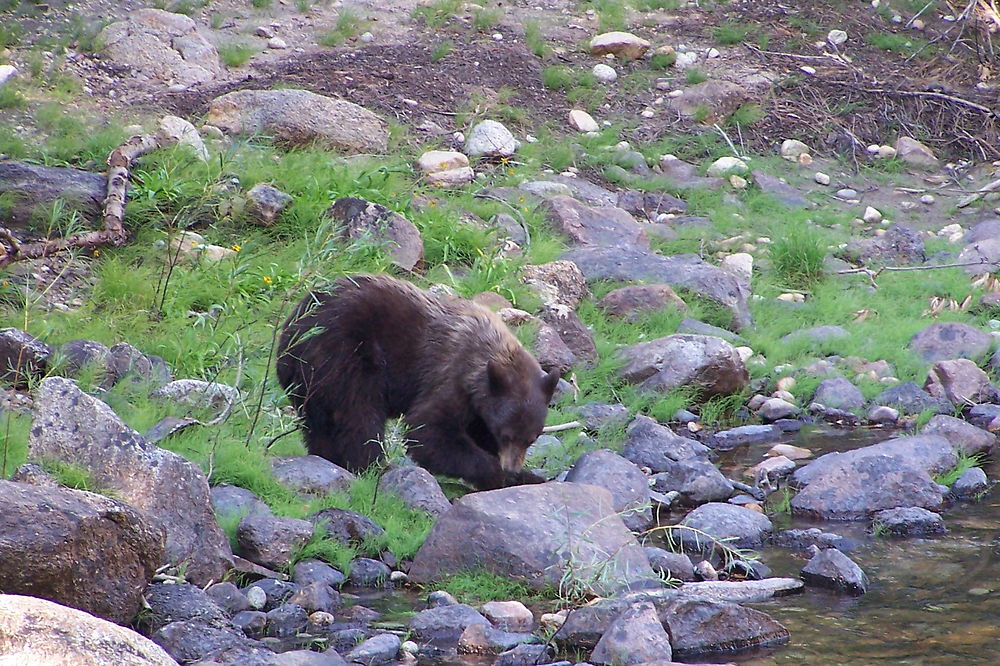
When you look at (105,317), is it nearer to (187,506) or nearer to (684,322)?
(187,506)

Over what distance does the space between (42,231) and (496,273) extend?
11.8ft

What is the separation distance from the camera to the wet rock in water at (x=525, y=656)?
451cm

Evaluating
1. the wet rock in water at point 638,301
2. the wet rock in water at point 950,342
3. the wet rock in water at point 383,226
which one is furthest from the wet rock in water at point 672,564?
the wet rock in water at point 950,342

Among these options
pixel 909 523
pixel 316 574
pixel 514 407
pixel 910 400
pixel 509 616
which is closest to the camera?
pixel 509 616

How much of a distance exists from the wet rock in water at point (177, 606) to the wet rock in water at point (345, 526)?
3.03 feet

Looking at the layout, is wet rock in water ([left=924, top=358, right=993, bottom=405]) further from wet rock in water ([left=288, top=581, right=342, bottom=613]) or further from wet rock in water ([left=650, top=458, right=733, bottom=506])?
wet rock in water ([left=288, top=581, right=342, bottom=613])

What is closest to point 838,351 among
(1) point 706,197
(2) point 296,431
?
(1) point 706,197

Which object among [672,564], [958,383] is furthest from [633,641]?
[958,383]

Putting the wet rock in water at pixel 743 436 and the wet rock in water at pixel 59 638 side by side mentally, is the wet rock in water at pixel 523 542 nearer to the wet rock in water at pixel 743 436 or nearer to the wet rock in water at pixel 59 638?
the wet rock in water at pixel 59 638

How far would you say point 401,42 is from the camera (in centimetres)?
1480

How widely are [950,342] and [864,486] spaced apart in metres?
3.63

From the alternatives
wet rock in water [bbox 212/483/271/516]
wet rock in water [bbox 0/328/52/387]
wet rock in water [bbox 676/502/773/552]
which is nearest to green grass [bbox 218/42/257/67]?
wet rock in water [bbox 0/328/52/387]

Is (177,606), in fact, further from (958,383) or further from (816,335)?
(816,335)

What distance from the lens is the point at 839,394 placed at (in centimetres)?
909
